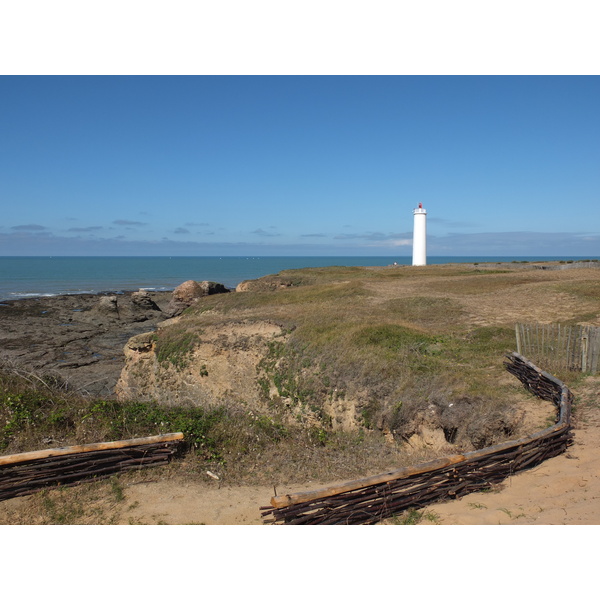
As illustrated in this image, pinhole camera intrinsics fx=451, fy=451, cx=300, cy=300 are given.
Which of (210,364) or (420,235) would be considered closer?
(210,364)

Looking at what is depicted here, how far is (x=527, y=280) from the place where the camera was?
3241cm

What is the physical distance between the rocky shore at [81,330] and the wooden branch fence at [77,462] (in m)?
6.31

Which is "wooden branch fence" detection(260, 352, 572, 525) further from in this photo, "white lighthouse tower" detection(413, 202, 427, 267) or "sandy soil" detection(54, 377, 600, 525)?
"white lighthouse tower" detection(413, 202, 427, 267)

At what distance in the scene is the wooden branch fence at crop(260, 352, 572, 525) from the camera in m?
5.81

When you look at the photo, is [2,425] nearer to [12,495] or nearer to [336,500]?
[12,495]

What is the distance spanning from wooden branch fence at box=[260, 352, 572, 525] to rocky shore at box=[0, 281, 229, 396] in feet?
34.1

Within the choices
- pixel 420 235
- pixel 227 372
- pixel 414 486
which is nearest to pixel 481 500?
pixel 414 486

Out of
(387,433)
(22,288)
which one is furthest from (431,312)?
(22,288)

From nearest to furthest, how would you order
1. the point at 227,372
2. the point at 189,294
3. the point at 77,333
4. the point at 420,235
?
the point at 227,372, the point at 77,333, the point at 189,294, the point at 420,235

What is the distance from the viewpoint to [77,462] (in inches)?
298

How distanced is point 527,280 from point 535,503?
29.7m

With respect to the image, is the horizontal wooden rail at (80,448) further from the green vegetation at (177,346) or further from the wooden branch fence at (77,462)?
the green vegetation at (177,346)

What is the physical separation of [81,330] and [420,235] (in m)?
43.4

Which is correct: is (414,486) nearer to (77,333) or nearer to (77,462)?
(77,462)
